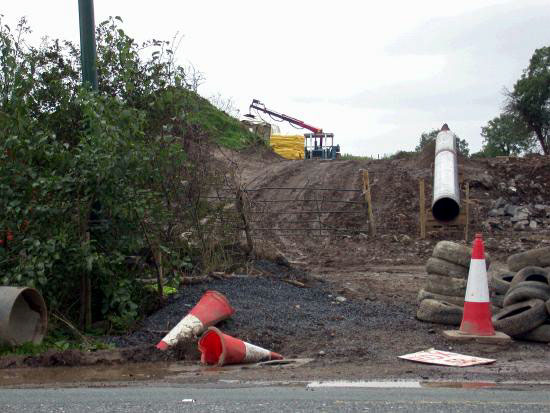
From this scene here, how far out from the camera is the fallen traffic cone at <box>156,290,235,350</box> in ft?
26.9

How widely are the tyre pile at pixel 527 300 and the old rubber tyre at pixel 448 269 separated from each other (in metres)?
0.56

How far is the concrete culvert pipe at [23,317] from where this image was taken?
8.00 meters

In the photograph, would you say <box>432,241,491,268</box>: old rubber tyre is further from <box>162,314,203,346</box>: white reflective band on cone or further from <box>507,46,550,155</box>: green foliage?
<box>507,46,550,155</box>: green foliage

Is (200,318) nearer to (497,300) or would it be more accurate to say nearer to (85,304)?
(85,304)

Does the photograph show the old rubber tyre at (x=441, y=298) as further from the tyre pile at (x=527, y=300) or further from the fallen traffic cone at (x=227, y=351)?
the fallen traffic cone at (x=227, y=351)

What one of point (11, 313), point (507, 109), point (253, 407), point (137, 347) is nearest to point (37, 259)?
point (11, 313)

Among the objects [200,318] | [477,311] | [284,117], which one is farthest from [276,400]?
[284,117]

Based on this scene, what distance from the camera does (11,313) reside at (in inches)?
320

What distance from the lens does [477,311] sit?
802cm

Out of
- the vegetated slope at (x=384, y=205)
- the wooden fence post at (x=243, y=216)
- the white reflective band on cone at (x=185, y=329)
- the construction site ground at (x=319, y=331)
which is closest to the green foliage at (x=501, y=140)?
the vegetated slope at (x=384, y=205)

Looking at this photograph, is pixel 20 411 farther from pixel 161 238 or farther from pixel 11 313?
pixel 161 238

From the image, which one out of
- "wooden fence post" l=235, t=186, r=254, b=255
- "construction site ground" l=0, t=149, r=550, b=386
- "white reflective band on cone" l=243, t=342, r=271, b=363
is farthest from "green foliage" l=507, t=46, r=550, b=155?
"white reflective band on cone" l=243, t=342, r=271, b=363

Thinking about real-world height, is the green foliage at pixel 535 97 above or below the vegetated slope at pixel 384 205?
above

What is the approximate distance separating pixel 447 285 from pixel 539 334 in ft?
4.89
